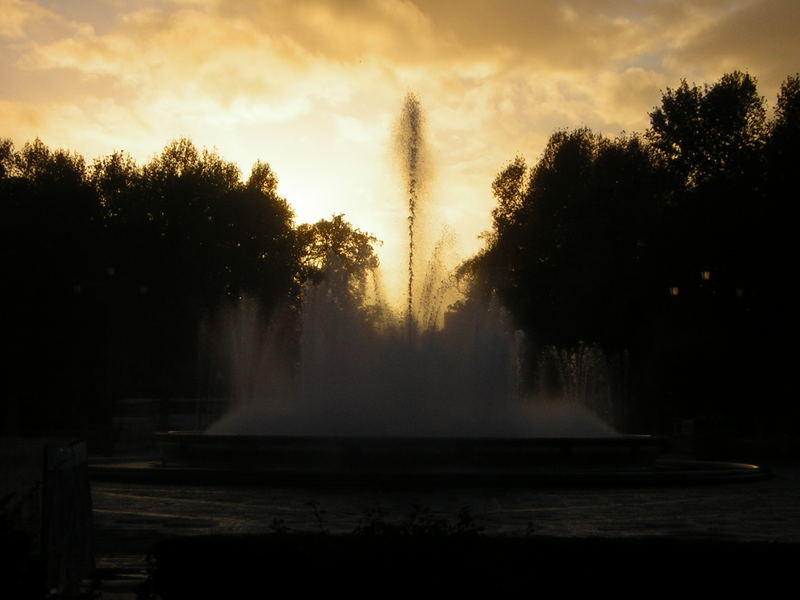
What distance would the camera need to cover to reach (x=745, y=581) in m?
7.89

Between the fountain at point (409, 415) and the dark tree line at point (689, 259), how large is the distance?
19986 millimetres

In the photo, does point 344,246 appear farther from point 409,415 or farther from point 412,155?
point 409,415

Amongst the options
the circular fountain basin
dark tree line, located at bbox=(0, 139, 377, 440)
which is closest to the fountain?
the circular fountain basin

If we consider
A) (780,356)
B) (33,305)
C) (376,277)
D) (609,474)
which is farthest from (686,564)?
(33,305)

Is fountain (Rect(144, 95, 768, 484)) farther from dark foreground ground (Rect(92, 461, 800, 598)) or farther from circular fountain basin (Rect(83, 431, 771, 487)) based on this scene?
dark foreground ground (Rect(92, 461, 800, 598))

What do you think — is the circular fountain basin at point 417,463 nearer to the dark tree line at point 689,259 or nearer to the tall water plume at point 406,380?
the tall water plume at point 406,380

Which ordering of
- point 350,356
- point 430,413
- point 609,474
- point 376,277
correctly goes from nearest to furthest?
point 609,474 → point 430,413 → point 350,356 → point 376,277

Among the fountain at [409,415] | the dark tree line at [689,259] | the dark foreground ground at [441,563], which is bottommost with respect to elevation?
the dark foreground ground at [441,563]

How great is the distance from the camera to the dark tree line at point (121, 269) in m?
52.6

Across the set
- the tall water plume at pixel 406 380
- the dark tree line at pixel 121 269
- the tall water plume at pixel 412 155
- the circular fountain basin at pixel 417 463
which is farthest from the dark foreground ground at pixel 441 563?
the dark tree line at pixel 121 269

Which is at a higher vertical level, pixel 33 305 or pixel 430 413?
pixel 33 305

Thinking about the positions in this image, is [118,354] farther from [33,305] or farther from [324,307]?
[324,307]

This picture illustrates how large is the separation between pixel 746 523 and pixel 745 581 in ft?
27.3

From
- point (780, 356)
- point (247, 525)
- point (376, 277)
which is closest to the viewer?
point (247, 525)
